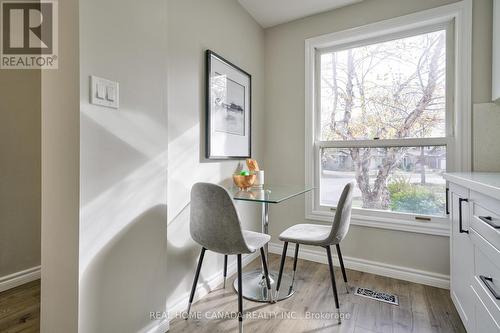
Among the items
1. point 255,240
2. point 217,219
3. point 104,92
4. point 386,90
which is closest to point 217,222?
point 217,219

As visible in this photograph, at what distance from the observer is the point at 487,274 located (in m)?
1.08

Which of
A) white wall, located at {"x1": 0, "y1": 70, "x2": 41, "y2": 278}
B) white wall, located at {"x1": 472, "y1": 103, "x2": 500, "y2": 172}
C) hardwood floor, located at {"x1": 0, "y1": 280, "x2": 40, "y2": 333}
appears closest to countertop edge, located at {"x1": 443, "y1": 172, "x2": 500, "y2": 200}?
white wall, located at {"x1": 472, "y1": 103, "x2": 500, "y2": 172}

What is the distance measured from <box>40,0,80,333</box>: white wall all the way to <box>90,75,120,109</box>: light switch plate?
6 centimetres

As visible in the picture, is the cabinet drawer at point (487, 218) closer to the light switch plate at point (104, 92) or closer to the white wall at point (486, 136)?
the white wall at point (486, 136)

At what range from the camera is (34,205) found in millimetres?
2129

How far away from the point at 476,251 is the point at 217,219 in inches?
51.4

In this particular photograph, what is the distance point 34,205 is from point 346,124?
2902 millimetres

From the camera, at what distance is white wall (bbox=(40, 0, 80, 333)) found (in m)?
1.03

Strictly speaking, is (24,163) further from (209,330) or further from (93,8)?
(209,330)

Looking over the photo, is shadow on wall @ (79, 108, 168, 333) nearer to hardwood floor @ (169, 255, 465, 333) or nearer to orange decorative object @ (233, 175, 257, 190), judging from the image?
hardwood floor @ (169, 255, 465, 333)

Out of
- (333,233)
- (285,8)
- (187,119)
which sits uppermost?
(285,8)

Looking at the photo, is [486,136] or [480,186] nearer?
[480,186]

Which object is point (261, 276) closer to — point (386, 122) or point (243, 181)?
point (243, 181)

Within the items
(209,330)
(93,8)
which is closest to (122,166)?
(93,8)
